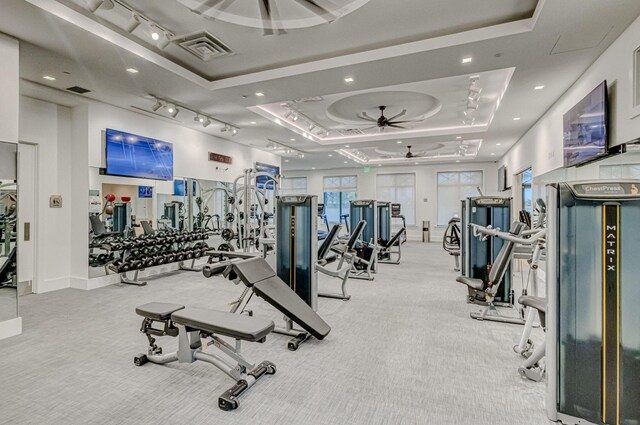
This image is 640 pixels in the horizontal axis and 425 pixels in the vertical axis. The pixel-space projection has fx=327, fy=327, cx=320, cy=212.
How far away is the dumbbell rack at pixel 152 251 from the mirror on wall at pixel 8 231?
1.85 m

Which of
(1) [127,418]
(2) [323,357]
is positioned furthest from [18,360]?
(2) [323,357]

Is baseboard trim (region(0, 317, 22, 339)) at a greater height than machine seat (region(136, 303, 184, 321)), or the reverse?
machine seat (region(136, 303, 184, 321))

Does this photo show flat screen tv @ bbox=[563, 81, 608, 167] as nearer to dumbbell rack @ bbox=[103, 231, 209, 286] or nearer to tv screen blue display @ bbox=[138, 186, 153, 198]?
dumbbell rack @ bbox=[103, 231, 209, 286]

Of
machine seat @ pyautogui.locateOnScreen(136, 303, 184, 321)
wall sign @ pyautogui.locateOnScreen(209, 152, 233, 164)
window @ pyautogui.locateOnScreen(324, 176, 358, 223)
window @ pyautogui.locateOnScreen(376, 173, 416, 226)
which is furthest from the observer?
window @ pyautogui.locateOnScreen(324, 176, 358, 223)

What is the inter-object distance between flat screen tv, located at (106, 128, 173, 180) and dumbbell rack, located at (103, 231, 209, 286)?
1.24 metres

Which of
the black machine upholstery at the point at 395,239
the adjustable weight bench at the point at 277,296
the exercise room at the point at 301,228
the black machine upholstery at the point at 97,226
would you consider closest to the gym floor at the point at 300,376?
the exercise room at the point at 301,228

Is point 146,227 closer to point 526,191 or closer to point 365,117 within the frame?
point 365,117

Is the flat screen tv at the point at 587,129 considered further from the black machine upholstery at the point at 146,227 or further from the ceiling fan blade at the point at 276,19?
the black machine upholstery at the point at 146,227

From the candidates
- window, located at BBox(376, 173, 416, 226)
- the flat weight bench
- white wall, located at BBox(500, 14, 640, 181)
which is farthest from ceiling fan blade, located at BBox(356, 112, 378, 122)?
window, located at BBox(376, 173, 416, 226)

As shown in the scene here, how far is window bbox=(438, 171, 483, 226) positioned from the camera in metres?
13.4

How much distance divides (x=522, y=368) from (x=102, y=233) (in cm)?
629

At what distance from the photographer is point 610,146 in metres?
3.64

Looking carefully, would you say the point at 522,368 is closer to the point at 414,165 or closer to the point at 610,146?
the point at 610,146

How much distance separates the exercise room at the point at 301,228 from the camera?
2.08 metres
